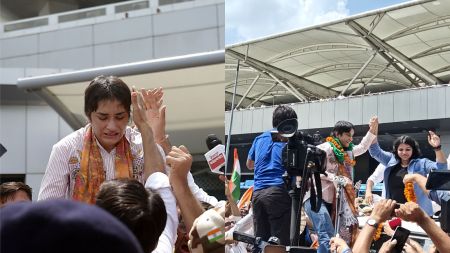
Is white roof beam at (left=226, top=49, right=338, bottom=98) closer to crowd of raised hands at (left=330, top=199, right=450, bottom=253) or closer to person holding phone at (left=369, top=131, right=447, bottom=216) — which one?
person holding phone at (left=369, top=131, right=447, bottom=216)

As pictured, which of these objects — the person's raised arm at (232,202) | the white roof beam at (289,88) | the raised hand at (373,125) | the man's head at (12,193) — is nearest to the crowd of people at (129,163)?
the person's raised arm at (232,202)

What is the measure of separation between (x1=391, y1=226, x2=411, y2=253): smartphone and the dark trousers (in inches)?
14.5

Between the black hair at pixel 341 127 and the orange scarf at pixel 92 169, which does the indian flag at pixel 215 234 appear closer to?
the orange scarf at pixel 92 169

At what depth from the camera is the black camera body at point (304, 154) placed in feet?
5.26

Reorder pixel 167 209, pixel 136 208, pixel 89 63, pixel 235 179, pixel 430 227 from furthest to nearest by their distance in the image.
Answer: pixel 89 63
pixel 235 179
pixel 430 227
pixel 167 209
pixel 136 208

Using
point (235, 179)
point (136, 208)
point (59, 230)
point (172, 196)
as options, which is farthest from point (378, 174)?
point (59, 230)

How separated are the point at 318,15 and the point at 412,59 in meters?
0.29

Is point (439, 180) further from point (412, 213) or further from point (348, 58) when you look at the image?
point (348, 58)

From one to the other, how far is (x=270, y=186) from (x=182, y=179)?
1.97 feet

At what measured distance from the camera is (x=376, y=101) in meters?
1.54

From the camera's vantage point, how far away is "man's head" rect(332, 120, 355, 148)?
1.58 meters

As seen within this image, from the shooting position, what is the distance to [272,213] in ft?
5.62

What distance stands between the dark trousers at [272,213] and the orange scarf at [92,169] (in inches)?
23.8

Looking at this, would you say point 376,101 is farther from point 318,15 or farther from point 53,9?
point 53,9
